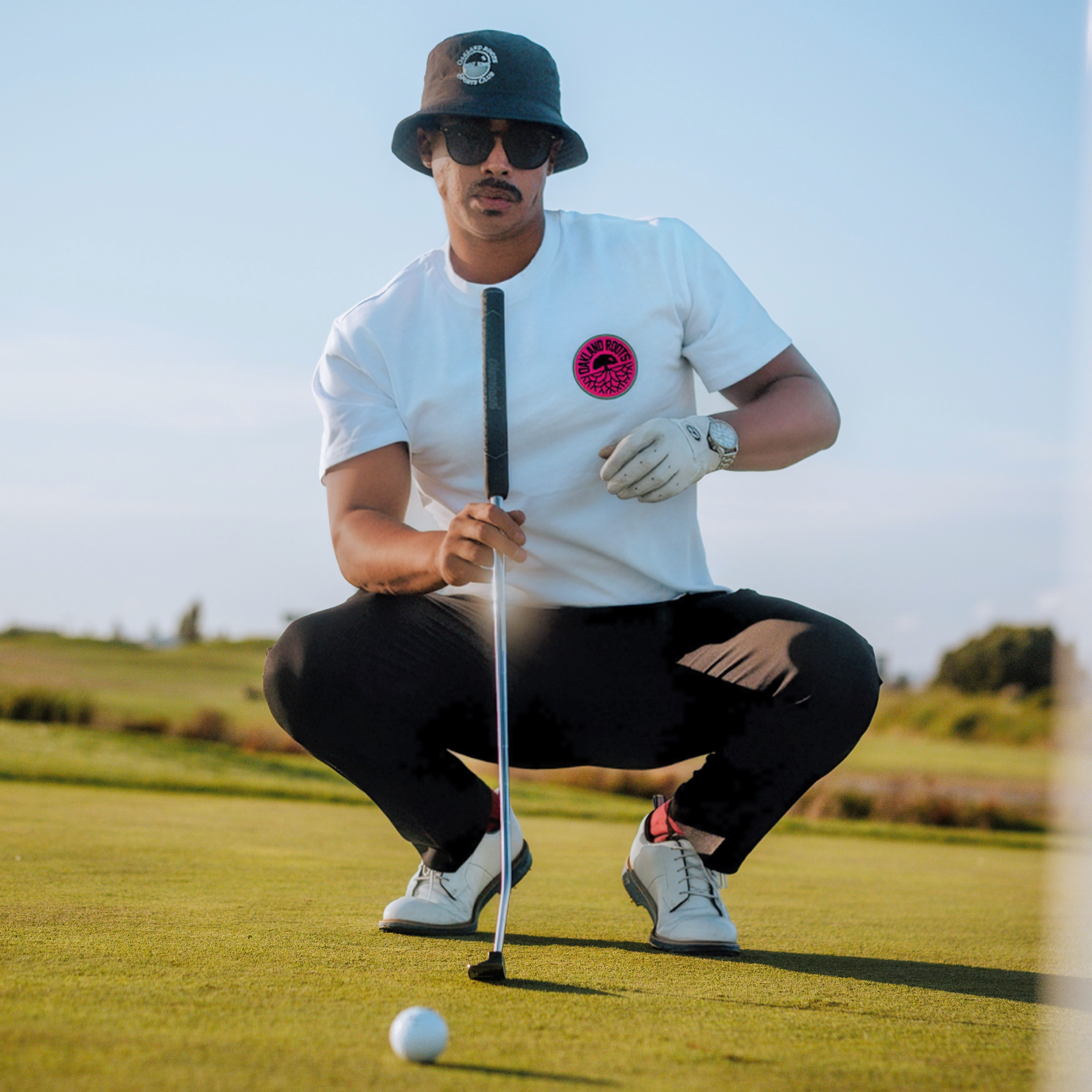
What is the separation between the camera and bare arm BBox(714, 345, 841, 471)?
7.44ft

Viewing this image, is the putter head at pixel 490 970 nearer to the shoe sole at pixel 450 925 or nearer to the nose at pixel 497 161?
the shoe sole at pixel 450 925

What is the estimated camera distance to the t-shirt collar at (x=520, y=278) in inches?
96.0

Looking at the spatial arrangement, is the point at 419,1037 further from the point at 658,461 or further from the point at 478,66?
the point at 478,66

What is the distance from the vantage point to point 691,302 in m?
2.43

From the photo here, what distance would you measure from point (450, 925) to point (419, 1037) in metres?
0.97

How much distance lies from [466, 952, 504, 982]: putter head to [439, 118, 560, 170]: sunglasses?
151 cm

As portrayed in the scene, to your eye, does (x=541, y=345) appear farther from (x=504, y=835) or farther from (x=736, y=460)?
(x=504, y=835)

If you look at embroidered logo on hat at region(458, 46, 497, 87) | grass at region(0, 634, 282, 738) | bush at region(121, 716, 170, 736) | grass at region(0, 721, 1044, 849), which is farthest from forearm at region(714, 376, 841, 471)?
bush at region(121, 716, 170, 736)

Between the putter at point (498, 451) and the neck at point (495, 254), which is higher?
the neck at point (495, 254)

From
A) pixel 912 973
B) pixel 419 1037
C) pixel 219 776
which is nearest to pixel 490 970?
pixel 419 1037

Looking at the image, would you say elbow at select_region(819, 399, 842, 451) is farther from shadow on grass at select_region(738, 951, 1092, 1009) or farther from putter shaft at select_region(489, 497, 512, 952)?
shadow on grass at select_region(738, 951, 1092, 1009)

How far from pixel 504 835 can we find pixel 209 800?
10.1 feet

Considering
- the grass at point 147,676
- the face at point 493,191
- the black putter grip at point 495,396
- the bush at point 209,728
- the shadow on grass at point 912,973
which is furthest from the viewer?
the grass at point 147,676

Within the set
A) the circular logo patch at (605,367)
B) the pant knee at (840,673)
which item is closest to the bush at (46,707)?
the circular logo patch at (605,367)
